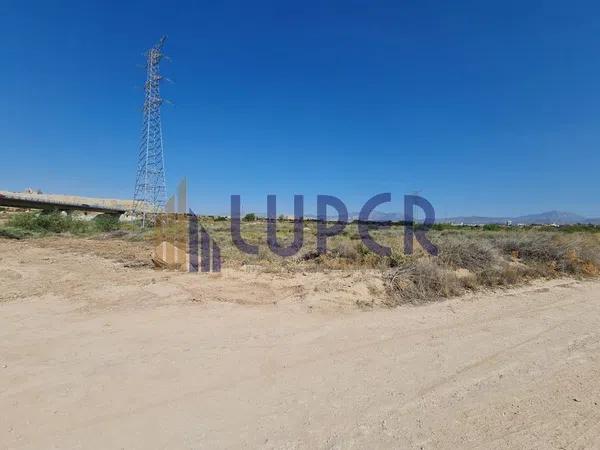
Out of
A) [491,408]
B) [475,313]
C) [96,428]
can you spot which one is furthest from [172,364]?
[475,313]

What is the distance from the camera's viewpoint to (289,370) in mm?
4387

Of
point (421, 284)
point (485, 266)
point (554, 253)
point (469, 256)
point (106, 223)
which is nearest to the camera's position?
point (421, 284)

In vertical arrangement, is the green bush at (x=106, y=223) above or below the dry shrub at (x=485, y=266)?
above

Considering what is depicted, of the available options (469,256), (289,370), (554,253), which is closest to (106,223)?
(469,256)

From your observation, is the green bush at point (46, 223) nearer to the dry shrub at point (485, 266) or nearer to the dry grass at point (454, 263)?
the dry grass at point (454, 263)

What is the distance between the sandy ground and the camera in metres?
3.21

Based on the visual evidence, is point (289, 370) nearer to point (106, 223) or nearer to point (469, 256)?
point (469, 256)

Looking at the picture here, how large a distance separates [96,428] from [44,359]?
182 cm

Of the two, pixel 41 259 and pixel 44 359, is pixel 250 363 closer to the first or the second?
pixel 44 359

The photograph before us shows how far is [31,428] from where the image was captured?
3129mm

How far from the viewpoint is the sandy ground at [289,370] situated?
3209 mm

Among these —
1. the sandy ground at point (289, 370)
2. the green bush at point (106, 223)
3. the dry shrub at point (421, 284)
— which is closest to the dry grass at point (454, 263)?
the dry shrub at point (421, 284)

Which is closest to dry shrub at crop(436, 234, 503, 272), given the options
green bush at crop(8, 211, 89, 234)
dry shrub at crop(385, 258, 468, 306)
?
dry shrub at crop(385, 258, 468, 306)

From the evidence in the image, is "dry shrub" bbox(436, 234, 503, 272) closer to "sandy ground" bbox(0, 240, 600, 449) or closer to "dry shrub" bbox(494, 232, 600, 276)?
"dry shrub" bbox(494, 232, 600, 276)
